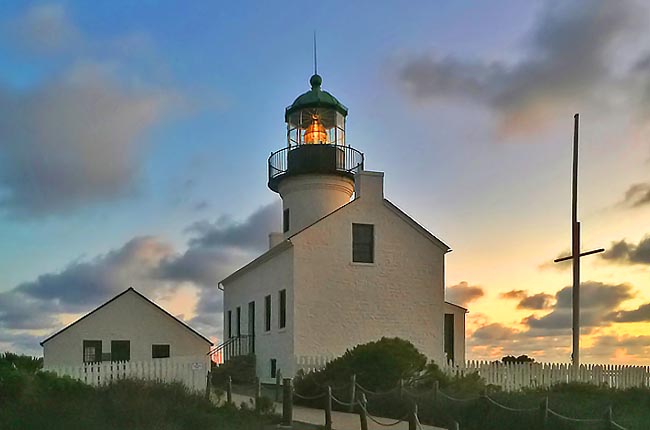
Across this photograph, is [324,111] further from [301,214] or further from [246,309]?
[246,309]

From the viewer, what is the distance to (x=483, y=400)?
1491cm

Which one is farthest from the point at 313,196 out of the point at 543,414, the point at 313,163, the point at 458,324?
the point at 543,414

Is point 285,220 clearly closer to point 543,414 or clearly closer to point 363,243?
point 363,243

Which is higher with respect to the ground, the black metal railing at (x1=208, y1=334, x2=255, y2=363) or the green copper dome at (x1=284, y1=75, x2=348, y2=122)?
the green copper dome at (x1=284, y1=75, x2=348, y2=122)

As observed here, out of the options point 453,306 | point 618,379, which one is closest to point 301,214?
point 453,306

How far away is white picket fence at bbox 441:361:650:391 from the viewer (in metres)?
21.4

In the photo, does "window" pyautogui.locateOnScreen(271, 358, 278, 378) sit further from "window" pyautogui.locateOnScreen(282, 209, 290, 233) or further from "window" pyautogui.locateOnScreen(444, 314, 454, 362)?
"window" pyautogui.locateOnScreen(444, 314, 454, 362)

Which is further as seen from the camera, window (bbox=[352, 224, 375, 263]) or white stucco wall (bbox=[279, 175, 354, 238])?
white stucco wall (bbox=[279, 175, 354, 238])

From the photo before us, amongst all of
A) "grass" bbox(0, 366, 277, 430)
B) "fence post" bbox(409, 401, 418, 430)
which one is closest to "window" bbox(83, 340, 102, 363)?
"grass" bbox(0, 366, 277, 430)

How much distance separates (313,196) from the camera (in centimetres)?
2722

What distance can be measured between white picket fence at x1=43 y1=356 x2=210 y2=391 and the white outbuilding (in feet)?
9.80

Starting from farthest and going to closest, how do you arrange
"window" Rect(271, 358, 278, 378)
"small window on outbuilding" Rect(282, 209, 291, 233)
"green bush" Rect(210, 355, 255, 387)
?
"small window on outbuilding" Rect(282, 209, 291, 233), "green bush" Rect(210, 355, 255, 387), "window" Rect(271, 358, 278, 378)

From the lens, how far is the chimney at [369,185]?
23984mm

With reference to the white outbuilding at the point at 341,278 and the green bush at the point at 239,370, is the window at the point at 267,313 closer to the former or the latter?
the white outbuilding at the point at 341,278
